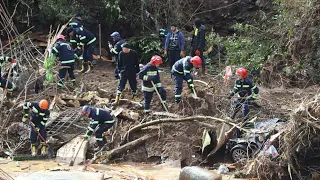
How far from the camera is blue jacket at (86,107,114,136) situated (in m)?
11.1

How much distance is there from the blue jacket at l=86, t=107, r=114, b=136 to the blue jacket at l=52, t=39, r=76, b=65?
2969 millimetres

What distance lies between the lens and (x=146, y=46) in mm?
17578

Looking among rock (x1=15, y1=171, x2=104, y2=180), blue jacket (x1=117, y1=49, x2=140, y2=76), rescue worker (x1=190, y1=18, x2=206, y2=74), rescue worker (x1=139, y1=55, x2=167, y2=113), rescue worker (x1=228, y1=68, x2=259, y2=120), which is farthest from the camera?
rescue worker (x1=190, y1=18, x2=206, y2=74)

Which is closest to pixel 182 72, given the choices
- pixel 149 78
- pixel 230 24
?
pixel 149 78

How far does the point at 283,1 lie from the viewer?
1547 centimetres

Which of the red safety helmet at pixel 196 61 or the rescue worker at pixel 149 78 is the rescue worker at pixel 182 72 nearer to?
the red safety helmet at pixel 196 61

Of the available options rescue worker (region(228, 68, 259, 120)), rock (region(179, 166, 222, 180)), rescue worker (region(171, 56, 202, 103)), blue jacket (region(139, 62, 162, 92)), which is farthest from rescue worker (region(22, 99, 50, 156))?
rescue worker (region(228, 68, 259, 120))

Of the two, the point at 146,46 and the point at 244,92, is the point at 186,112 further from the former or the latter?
the point at 146,46

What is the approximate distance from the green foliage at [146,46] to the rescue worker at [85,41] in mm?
2633

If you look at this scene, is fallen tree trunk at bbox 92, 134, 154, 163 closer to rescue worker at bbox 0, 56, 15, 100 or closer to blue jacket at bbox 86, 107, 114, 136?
blue jacket at bbox 86, 107, 114, 136

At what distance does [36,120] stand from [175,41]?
16.2 ft

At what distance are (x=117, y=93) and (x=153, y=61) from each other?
141 centimetres

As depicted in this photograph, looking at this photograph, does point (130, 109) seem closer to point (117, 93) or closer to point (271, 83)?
point (117, 93)

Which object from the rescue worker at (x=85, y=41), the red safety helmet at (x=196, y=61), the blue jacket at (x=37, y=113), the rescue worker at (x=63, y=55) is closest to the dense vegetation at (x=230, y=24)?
the rescue worker at (x=85, y=41)
